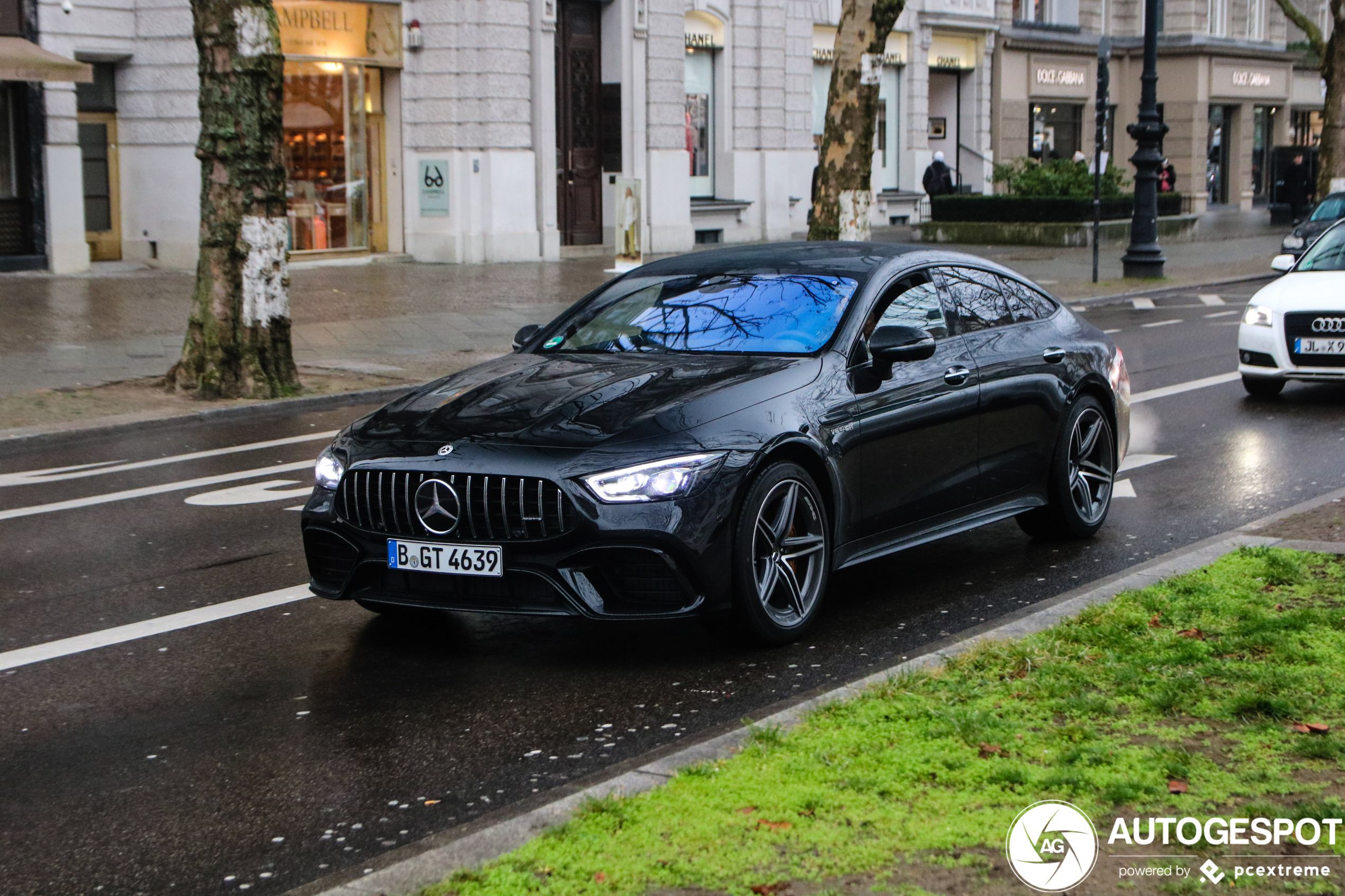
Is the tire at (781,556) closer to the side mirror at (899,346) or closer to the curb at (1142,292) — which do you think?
the side mirror at (899,346)

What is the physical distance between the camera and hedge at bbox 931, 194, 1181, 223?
34.6m

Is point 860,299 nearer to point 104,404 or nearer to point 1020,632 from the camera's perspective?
point 1020,632

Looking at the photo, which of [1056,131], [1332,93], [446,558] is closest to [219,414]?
[446,558]

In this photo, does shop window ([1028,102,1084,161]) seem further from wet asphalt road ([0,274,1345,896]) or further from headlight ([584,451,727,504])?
headlight ([584,451,727,504])

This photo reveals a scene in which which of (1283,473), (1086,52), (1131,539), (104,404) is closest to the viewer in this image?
(1131,539)

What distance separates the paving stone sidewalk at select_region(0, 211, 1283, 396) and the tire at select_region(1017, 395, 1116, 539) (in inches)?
343

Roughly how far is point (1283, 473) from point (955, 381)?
3800mm

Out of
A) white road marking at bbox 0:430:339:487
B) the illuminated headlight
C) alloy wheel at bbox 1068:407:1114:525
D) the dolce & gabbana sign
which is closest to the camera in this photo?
alloy wheel at bbox 1068:407:1114:525

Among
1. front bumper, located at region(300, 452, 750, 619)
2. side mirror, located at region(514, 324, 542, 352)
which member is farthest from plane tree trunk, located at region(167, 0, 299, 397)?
front bumper, located at region(300, 452, 750, 619)

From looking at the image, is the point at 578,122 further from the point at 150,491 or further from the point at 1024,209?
the point at 150,491

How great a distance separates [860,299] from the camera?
7.30 metres

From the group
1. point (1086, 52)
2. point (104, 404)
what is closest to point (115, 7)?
point (104, 404)

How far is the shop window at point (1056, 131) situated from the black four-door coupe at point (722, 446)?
42545 millimetres

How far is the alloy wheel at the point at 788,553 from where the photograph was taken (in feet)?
21.1
